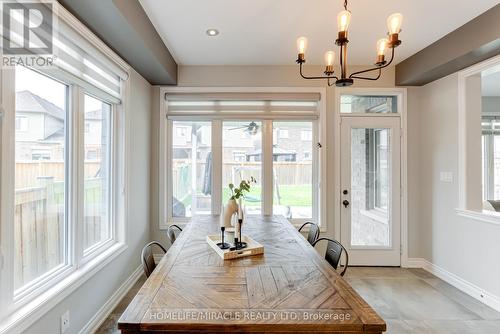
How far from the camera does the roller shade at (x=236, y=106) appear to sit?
3.73 m

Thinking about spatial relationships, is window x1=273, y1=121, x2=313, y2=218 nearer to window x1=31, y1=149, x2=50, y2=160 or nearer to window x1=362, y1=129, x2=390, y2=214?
window x1=362, y1=129, x2=390, y2=214

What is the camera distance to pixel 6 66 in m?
1.46

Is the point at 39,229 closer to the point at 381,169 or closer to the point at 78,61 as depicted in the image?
the point at 78,61

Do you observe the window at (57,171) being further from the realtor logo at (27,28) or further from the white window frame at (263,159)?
the white window frame at (263,159)

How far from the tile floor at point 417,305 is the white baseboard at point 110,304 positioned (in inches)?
1.7

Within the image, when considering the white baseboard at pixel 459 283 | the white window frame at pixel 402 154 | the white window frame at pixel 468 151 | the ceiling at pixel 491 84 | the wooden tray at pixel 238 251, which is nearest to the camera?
the wooden tray at pixel 238 251

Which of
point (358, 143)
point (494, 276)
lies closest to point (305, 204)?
point (358, 143)

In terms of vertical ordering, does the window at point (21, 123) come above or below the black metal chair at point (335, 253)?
above

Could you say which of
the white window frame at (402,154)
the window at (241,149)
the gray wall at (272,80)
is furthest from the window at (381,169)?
the window at (241,149)

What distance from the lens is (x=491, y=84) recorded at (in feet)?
13.9

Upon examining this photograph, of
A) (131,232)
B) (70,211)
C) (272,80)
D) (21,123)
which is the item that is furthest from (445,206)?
(21,123)

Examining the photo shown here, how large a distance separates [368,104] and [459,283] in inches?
94.2

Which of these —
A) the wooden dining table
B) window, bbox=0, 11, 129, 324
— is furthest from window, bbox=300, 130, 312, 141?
window, bbox=0, 11, 129, 324

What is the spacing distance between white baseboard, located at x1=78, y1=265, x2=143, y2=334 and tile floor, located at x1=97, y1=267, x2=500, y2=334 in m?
0.04
